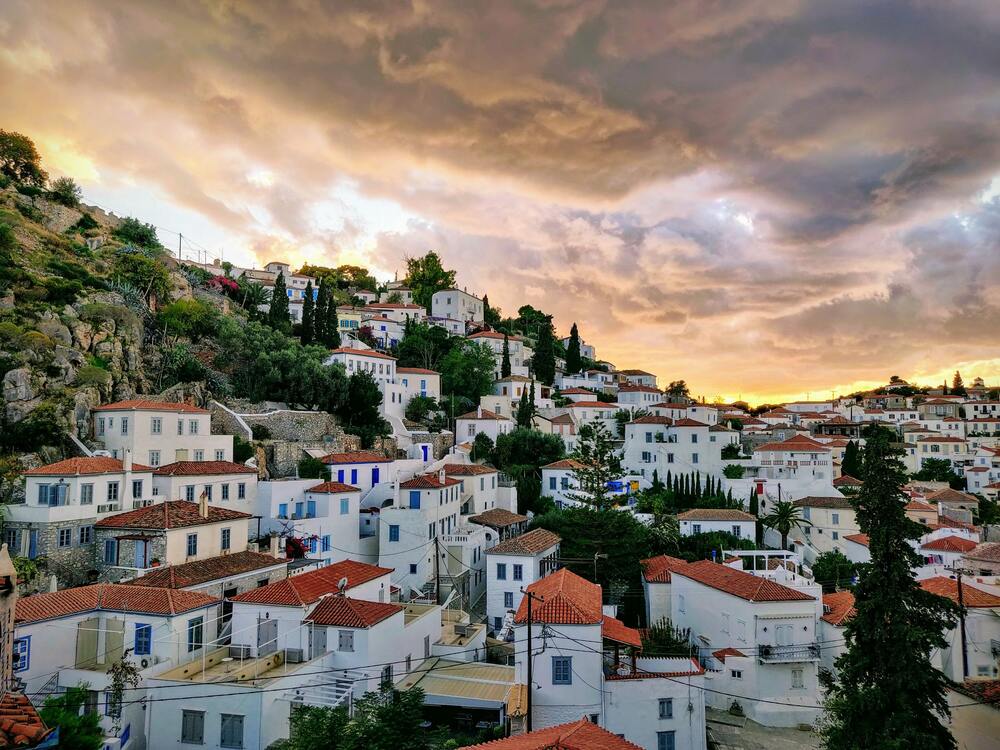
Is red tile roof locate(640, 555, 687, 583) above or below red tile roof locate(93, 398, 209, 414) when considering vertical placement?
below

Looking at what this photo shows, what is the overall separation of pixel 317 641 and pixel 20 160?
66.6 metres

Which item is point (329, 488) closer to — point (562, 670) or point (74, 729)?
point (562, 670)

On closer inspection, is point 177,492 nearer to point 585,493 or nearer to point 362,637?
point 362,637

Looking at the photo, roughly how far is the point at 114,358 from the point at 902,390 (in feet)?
376

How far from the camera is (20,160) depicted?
62094 millimetres

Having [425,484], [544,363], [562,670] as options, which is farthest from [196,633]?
[544,363]

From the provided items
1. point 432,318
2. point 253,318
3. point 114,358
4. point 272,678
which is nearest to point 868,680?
point 272,678

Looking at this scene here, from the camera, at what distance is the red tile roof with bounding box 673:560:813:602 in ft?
82.2

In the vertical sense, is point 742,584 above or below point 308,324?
below

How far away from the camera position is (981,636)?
21062mm

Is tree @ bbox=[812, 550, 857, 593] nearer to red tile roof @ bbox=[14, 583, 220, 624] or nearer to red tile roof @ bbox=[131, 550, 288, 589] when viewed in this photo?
red tile roof @ bbox=[131, 550, 288, 589]

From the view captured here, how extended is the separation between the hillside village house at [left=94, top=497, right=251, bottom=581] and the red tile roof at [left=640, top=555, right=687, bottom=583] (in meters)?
20.8

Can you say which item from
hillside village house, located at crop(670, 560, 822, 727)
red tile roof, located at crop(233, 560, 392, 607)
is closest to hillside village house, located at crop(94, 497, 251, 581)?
red tile roof, located at crop(233, 560, 392, 607)

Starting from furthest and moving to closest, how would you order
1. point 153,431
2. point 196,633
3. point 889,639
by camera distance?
point 153,431, point 196,633, point 889,639
